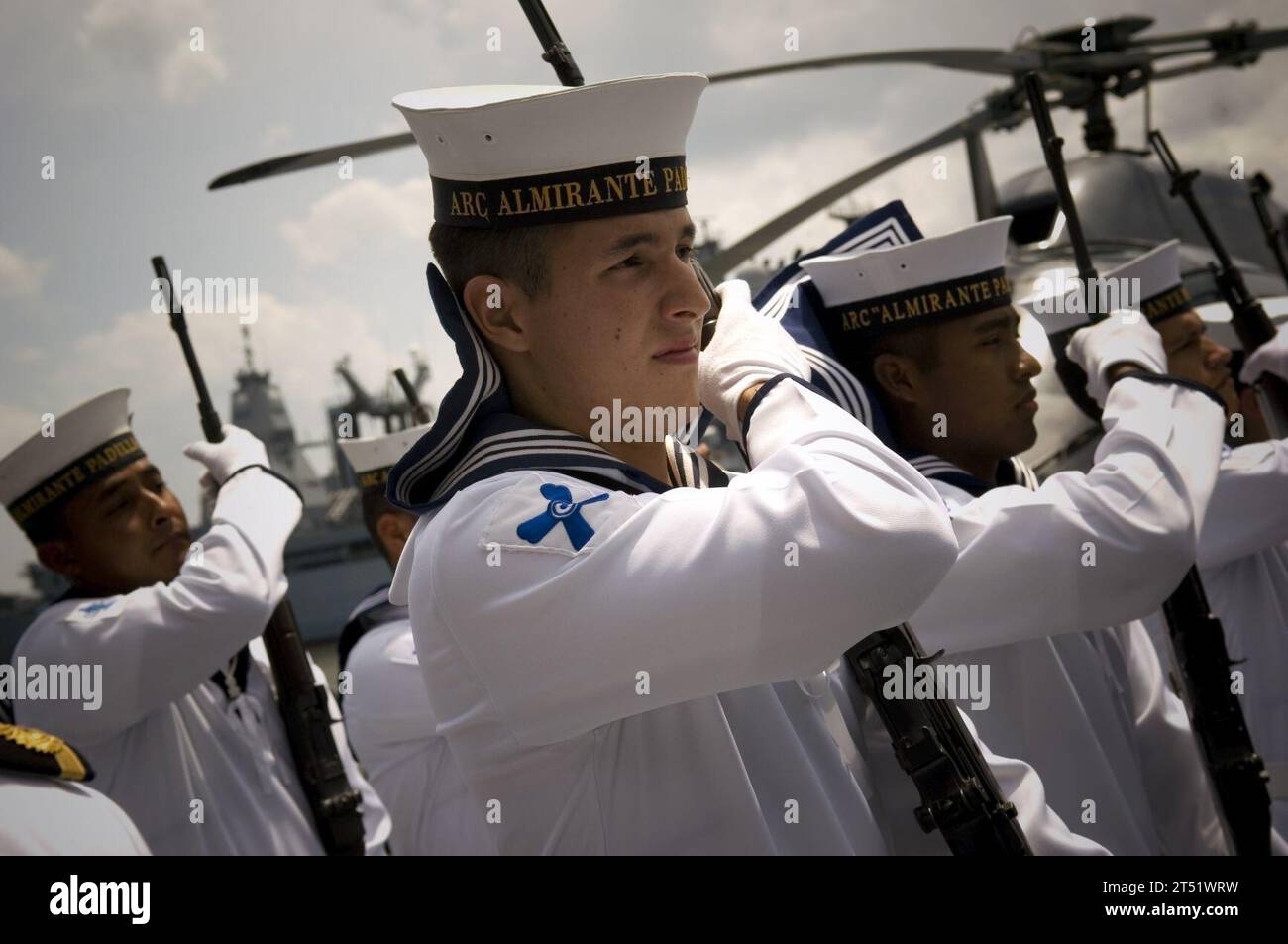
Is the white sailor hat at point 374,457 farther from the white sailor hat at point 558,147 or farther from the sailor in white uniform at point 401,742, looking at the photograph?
the white sailor hat at point 558,147

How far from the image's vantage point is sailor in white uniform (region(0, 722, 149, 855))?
135 cm

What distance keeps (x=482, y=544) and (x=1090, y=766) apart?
5.26 ft

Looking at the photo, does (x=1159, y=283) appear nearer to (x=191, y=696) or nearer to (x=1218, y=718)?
(x=1218, y=718)

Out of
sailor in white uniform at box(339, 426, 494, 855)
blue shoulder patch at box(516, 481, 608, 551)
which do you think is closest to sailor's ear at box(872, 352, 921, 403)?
blue shoulder patch at box(516, 481, 608, 551)

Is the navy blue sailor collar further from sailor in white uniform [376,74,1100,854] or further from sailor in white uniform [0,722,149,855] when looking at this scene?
sailor in white uniform [0,722,149,855]

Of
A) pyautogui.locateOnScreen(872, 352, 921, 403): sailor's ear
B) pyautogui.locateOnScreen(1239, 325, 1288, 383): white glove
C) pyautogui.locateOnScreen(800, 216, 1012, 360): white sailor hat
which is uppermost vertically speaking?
pyautogui.locateOnScreen(1239, 325, 1288, 383): white glove

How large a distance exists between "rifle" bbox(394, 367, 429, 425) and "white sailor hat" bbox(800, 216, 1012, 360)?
236 centimetres

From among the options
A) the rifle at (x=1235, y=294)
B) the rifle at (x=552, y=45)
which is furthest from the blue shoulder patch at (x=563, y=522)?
the rifle at (x=1235, y=294)

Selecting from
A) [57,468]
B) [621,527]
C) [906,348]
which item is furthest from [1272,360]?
[57,468]

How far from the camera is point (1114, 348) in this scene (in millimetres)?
3115

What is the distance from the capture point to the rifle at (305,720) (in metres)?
3.82

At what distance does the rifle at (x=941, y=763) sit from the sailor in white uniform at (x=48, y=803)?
105 centimetres
